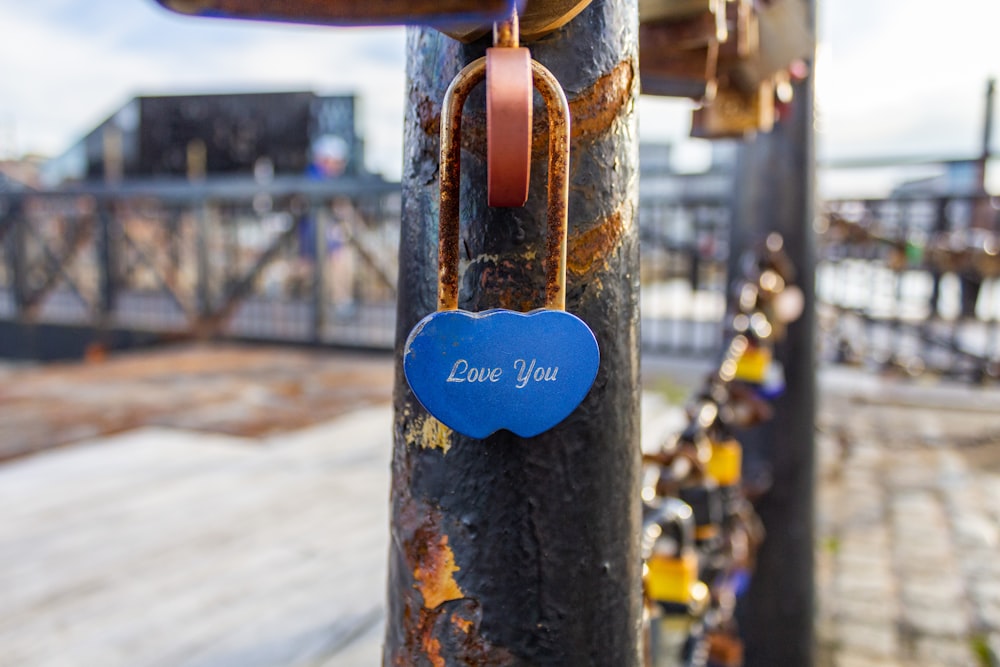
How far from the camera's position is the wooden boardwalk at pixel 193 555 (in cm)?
165

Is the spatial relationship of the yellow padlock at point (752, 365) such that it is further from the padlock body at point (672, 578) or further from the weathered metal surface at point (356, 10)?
the weathered metal surface at point (356, 10)

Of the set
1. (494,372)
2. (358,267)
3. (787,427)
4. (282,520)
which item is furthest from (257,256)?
(494,372)

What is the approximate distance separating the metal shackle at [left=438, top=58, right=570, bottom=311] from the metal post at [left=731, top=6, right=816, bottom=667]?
1626 mm

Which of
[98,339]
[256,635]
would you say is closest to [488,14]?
[256,635]

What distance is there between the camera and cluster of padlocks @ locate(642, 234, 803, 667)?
1.30 m

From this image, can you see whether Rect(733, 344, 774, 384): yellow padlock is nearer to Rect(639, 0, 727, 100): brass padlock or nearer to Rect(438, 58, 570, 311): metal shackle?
Rect(639, 0, 727, 100): brass padlock

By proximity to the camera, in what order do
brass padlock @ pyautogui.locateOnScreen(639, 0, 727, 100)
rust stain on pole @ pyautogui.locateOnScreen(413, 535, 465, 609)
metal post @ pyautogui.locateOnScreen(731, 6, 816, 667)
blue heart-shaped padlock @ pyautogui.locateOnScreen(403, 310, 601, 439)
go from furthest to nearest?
1. metal post @ pyautogui.locateOnScreen(731, 6, 816, 667)
2. brass padlock @ pyautogui.locateOnScreen(639, 0, 727, 100)
3. rust stain on pole @ pyautogui.locateOnScreen(413, 535, 465, 609)
4. blue heart-shaped padlock @ pyautogui.locateOnScreen(403, 310, 601, 439)

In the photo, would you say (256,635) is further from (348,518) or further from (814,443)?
(814,443)

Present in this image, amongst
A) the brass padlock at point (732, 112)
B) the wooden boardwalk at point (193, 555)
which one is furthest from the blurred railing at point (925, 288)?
the wooden boardwalk at point (193, 555)

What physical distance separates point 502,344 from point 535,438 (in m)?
0.11

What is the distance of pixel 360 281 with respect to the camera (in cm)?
923

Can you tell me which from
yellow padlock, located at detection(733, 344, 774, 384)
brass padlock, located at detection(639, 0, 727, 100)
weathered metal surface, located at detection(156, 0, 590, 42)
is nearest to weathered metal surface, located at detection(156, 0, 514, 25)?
weathered metal surface, located at detection(156, 0, 590, 42)

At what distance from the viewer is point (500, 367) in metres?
0.51

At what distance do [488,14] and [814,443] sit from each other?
194 centimetres
